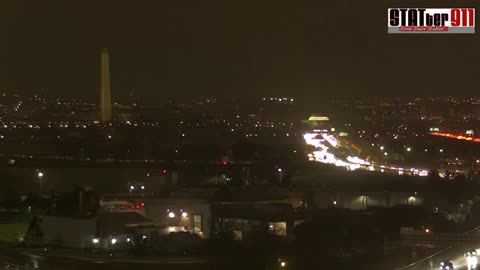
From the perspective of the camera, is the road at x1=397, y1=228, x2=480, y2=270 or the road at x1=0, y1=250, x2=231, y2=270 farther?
the road at x1=0, y1=250, x2=231, y2=270

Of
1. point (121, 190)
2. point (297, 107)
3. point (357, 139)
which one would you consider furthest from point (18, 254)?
point (297, 107)

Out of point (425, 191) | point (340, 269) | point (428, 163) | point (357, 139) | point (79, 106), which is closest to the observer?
point (340, 269)

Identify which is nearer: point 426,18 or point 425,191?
point 426,18

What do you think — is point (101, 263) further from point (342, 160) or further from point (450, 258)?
point (342, 160)

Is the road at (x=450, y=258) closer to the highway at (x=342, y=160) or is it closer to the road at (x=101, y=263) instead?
the road at (x=101, y=263)

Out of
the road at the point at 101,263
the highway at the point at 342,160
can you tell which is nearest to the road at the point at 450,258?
the road at the point at 101,263

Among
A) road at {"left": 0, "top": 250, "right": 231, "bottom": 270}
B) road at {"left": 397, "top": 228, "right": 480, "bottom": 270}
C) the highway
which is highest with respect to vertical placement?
the highway

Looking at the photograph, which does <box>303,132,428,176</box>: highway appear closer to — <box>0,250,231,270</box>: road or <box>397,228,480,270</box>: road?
<box>397,228,480,270</box>: road

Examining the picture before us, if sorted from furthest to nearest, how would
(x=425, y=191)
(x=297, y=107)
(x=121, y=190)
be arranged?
1. (x=297, y=107)
2. (x=121, y=190)
3. (x=425, y=191)

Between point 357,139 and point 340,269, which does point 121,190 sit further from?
point 357,139

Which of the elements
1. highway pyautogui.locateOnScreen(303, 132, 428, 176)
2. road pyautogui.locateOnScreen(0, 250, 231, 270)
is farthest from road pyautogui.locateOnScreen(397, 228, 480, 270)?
highway pyautogui.locateOnScreen(303, 132, 428, 176)

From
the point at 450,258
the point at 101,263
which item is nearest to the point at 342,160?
the point at 450,258
